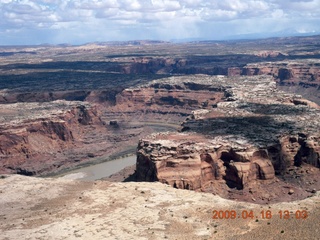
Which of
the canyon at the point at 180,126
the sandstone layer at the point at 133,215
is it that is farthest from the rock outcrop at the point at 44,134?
the sandstone layer at the point at 133,215

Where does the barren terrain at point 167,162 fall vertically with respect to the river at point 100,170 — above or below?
above

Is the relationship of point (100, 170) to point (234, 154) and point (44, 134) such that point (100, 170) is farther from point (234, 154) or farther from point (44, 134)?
point (234, 154)

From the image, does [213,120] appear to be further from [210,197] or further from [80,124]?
[80,124]

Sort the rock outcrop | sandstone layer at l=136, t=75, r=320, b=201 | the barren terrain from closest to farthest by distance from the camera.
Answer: the barren terrain
sandstone layer at l=136, t=75, r=320, b=201
the rock outcrop

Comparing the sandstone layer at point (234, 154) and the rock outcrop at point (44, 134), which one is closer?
the sandstone layer at point (234, 154)

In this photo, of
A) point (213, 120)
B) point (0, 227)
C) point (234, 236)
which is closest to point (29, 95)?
point (213, 120)

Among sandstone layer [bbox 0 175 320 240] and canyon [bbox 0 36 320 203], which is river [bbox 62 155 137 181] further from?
sandstone layer [bbox 0 175 320 240]

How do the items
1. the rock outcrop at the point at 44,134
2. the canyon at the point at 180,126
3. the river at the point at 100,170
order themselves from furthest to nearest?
the rock outcrop at the point at 44,134 → the river at the point at 100,170 → the canyon at the point at 180,126

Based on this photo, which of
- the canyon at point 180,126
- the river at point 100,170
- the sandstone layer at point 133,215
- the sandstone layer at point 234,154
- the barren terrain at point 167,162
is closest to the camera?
the sandstone layer at point 133,215

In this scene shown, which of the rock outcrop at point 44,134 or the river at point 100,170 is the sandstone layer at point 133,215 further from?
the rock outcrop at point 44,134

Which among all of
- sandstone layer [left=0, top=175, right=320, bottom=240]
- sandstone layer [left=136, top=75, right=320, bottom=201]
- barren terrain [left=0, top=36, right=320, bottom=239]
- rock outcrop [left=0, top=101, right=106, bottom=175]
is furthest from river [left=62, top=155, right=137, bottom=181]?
sandstone layer [left=0, top=175, right=320, bottom=240]
